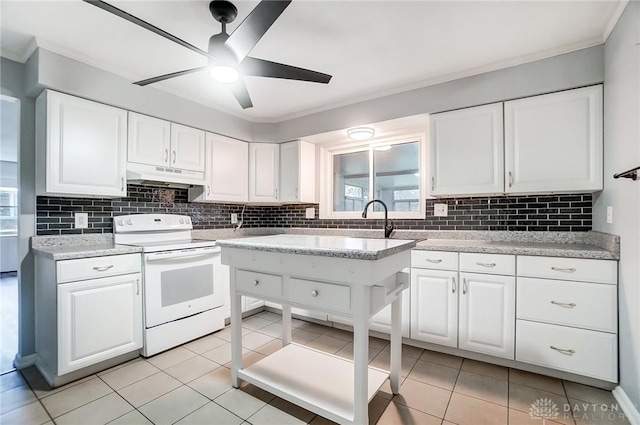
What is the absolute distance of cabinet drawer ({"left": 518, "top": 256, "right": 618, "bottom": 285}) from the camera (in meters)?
1.80

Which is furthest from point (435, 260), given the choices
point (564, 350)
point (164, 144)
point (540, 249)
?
point (164, 144)

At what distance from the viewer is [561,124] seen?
2.14m

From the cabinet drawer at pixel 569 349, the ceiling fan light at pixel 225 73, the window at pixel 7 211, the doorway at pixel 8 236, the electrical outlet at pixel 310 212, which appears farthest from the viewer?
the window at pixel 7 211

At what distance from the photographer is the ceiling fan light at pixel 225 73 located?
5.29 feet

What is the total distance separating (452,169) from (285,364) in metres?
2.09

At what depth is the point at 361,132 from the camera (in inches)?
120

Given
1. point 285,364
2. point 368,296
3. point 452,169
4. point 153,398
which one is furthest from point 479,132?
point 153,398

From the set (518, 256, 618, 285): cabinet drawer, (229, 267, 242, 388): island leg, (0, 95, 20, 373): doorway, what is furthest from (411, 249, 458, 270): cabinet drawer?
(0, 95, 20, 373): doorway

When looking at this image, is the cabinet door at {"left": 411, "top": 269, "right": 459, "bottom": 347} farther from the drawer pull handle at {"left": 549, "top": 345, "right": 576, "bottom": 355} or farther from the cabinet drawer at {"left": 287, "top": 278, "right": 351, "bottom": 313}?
the cabinet drawer at {"left": 287, "top": 278, "right": 351, "bottom": 313}

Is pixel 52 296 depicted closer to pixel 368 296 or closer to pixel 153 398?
pixel 153 398

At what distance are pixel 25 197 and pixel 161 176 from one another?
3.09ft

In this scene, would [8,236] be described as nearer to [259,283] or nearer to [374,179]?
[259,283]

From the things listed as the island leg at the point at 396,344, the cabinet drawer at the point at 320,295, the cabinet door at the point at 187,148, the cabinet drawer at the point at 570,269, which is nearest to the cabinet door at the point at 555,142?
the cabinet drawer at the point at 570,269

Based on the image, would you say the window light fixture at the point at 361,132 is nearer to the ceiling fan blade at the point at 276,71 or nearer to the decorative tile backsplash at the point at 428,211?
the decorative tile backsplash at the point at 428,211
